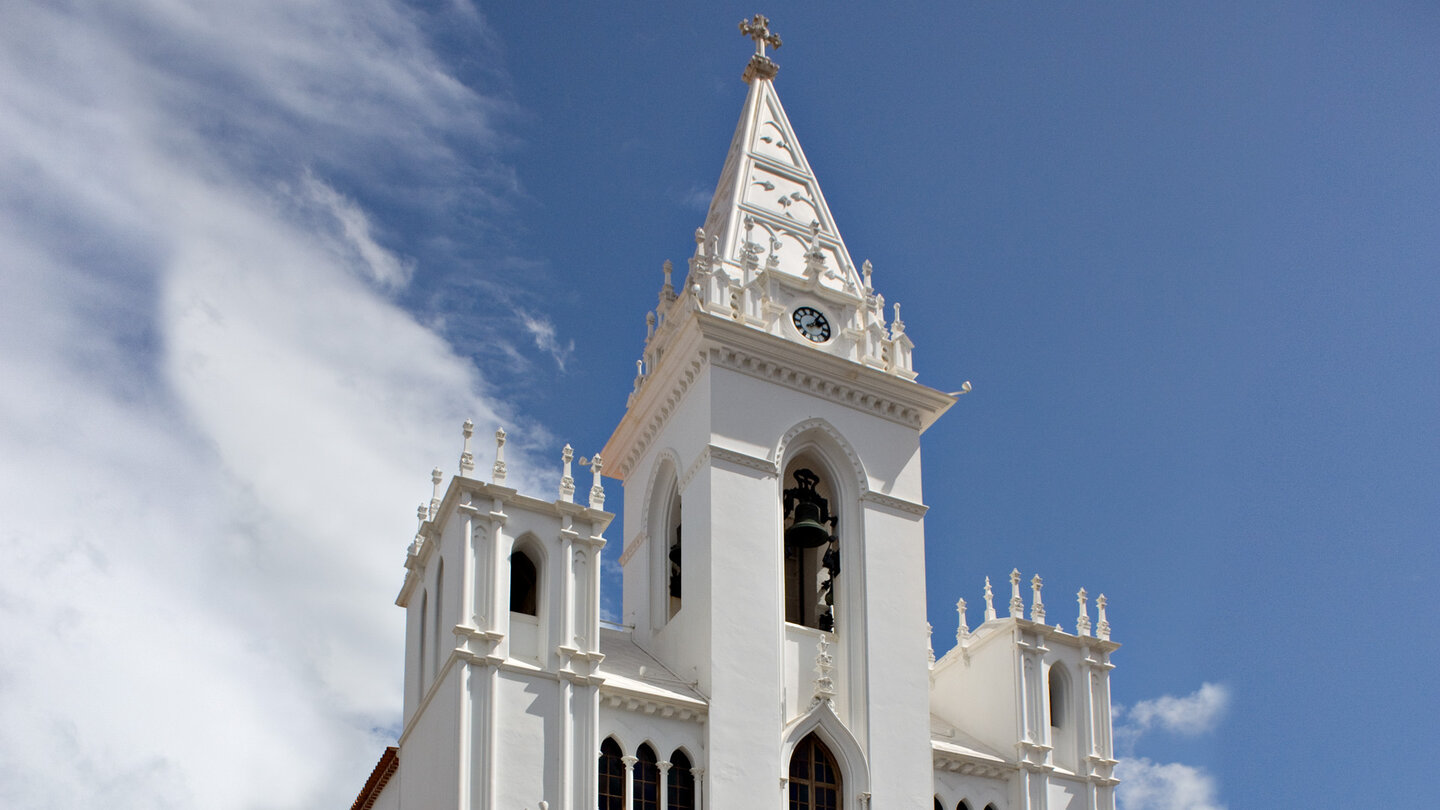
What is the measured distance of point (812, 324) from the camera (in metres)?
47.7

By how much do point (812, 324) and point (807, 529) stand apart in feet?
18.5

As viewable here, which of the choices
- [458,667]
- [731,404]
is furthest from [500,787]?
[731,404]

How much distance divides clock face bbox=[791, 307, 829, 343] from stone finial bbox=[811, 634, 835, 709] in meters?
8.02

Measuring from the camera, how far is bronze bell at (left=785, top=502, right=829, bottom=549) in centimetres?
4534

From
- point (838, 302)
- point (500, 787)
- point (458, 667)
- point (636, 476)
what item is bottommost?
point (500, 787)

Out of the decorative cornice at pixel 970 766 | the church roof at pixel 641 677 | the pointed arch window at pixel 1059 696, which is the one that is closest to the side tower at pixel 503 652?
the church roof at pixel 641 677

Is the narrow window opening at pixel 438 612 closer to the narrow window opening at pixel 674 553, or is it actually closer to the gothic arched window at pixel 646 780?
the gothic arched window at pixel 646 780

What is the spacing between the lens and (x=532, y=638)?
1574 inches

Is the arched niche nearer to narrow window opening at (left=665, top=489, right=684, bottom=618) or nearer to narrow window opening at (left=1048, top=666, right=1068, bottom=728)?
narrow window opening at (left=665, top=489, right=684, bottom=618)

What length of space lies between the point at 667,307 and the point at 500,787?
1660 cm

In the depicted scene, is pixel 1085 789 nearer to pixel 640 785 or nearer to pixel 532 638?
pixel 640 785

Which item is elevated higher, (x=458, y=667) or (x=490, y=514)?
(x=490, y=514)

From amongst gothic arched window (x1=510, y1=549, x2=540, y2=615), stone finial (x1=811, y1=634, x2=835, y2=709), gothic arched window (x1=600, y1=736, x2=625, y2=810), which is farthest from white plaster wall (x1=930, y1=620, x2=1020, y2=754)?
gothic arched window (x1=510, y1=549, x2=540, y2=615)

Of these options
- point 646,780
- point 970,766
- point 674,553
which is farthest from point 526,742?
point 970,766
